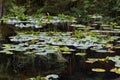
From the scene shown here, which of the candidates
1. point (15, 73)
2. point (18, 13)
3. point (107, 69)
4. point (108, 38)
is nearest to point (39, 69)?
point (15, 73)

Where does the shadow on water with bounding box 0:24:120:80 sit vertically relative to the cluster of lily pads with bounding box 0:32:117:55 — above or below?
below

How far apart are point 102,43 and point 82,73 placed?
4.01 feet

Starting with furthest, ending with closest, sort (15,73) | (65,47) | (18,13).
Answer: (18,13)
(65,47)
(15,73)

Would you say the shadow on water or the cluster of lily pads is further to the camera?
the cluster of lily pads

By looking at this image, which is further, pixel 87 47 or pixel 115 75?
pixel 87 47

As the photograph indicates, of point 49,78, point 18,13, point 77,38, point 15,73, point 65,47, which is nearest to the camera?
point 49,78

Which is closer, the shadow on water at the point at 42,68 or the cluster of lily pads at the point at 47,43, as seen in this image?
the shadow on water at the point at 42,68

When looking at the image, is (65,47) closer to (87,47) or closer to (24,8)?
(87,47)

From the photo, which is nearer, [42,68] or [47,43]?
[42,68]

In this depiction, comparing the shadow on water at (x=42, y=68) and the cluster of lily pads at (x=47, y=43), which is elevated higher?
the cluster of lily pads at (x=47, y=43)

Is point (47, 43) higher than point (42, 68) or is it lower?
higher

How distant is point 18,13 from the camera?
984 cm

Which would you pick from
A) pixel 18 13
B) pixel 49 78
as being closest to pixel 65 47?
pixel 49 78

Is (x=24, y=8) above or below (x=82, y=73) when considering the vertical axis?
above
